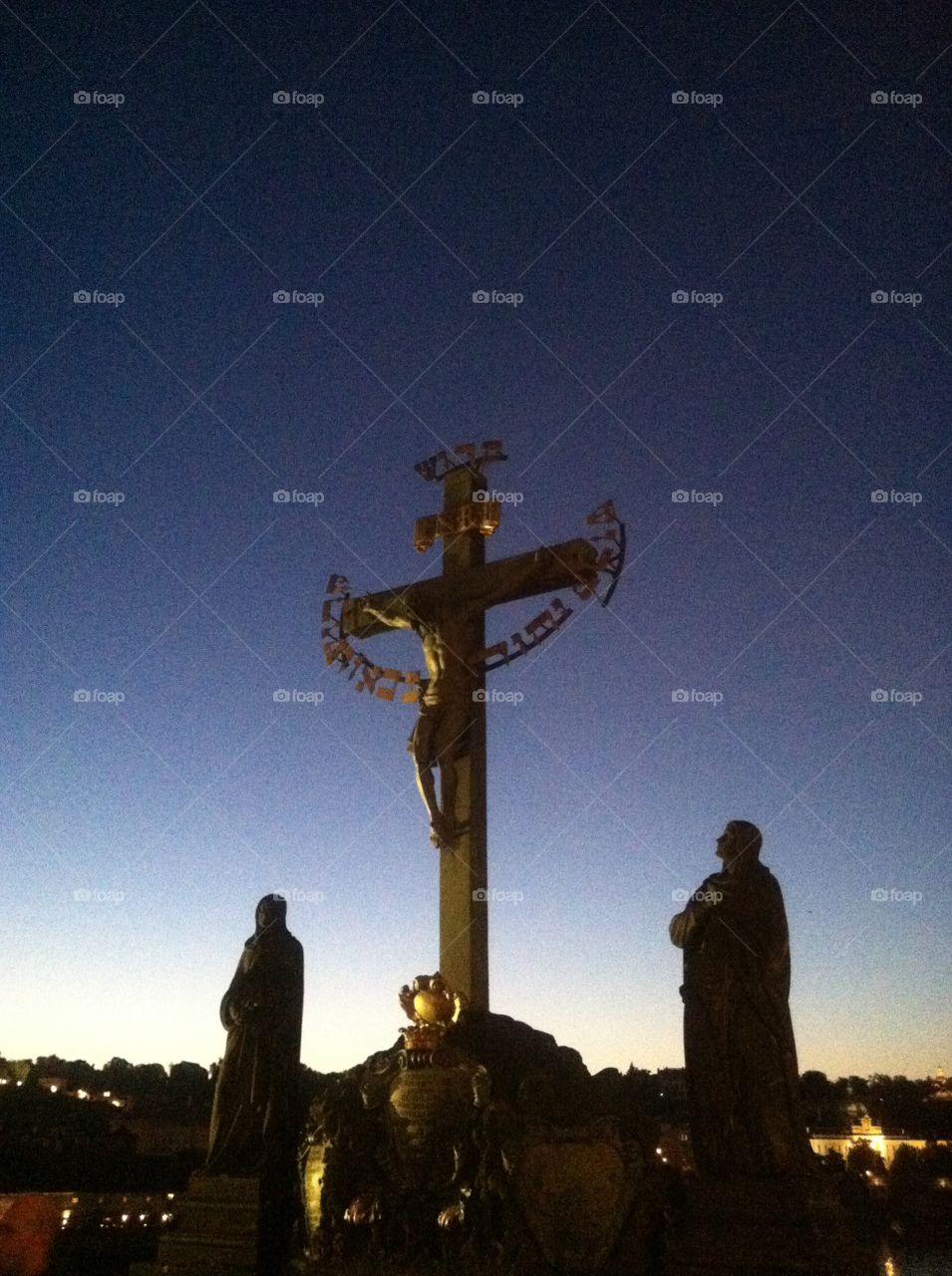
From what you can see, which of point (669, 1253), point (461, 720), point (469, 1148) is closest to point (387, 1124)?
point (469, 1148)

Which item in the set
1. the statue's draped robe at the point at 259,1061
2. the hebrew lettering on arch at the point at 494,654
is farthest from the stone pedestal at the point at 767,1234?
the hebrew lettering on arch at the point at 494,654

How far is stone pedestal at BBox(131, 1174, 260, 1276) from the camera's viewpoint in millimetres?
7880

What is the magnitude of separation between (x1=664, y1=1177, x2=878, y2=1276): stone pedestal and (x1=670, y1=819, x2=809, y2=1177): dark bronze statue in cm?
17

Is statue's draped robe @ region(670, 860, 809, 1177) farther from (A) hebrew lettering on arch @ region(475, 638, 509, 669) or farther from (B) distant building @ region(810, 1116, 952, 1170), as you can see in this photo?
(B) distant building @ region(810, 1116, 952, 1170)

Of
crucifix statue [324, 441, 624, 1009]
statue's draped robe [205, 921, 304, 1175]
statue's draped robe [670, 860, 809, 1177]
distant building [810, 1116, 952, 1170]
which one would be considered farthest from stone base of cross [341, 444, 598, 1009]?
distant building [810, 1116, 952, 1170]

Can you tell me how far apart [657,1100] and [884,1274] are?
776 centimetres

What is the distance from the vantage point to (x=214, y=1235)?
7988mm

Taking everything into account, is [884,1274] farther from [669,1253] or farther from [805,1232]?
[669,1253]

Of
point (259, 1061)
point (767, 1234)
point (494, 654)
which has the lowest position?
point (767, 1234)

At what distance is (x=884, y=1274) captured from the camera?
21.1 feet

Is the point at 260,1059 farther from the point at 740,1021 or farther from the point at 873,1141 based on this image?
the point at 873,1141

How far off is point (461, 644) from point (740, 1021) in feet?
19.8

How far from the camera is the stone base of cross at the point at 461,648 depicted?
11.1 meters

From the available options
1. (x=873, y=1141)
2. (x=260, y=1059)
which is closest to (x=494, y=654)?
(x=260, y=1059)
